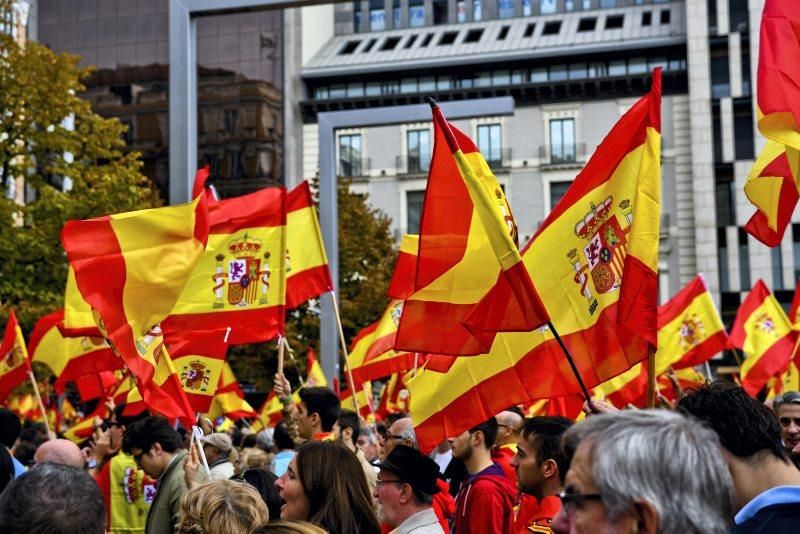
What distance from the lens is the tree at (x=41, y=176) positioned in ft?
74.3

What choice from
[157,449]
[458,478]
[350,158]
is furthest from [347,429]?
[350,158]

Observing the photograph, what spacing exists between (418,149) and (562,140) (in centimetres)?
602

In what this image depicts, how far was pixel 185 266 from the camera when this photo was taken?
25.6 ft

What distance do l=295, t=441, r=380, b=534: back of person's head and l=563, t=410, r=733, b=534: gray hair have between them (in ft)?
7.98

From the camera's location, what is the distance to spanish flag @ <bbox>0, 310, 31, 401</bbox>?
13.1 meters

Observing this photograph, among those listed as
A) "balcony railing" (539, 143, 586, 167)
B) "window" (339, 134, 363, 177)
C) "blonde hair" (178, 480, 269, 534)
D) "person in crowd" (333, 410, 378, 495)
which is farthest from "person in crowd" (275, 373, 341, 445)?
"window" (339, 134, 363, 177)

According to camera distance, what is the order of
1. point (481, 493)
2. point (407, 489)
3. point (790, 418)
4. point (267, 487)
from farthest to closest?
point (790, 418) < point (481, 493) < point (267, 487) < point (407, 489)

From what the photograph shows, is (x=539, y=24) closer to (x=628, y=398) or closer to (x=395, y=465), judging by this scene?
(x=628, y=398)

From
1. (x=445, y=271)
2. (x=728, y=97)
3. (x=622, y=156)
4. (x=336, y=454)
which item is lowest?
(x=336, y=454)

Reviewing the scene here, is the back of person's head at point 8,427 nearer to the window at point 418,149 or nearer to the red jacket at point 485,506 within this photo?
the red jacket at point 485,506

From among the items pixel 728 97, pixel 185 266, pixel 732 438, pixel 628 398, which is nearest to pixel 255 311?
pixel 185 266

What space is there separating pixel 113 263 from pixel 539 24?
50.0 metres

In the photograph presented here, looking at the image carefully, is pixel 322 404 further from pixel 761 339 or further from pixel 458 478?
pixel 761 339

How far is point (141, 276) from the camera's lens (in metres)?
7.61
